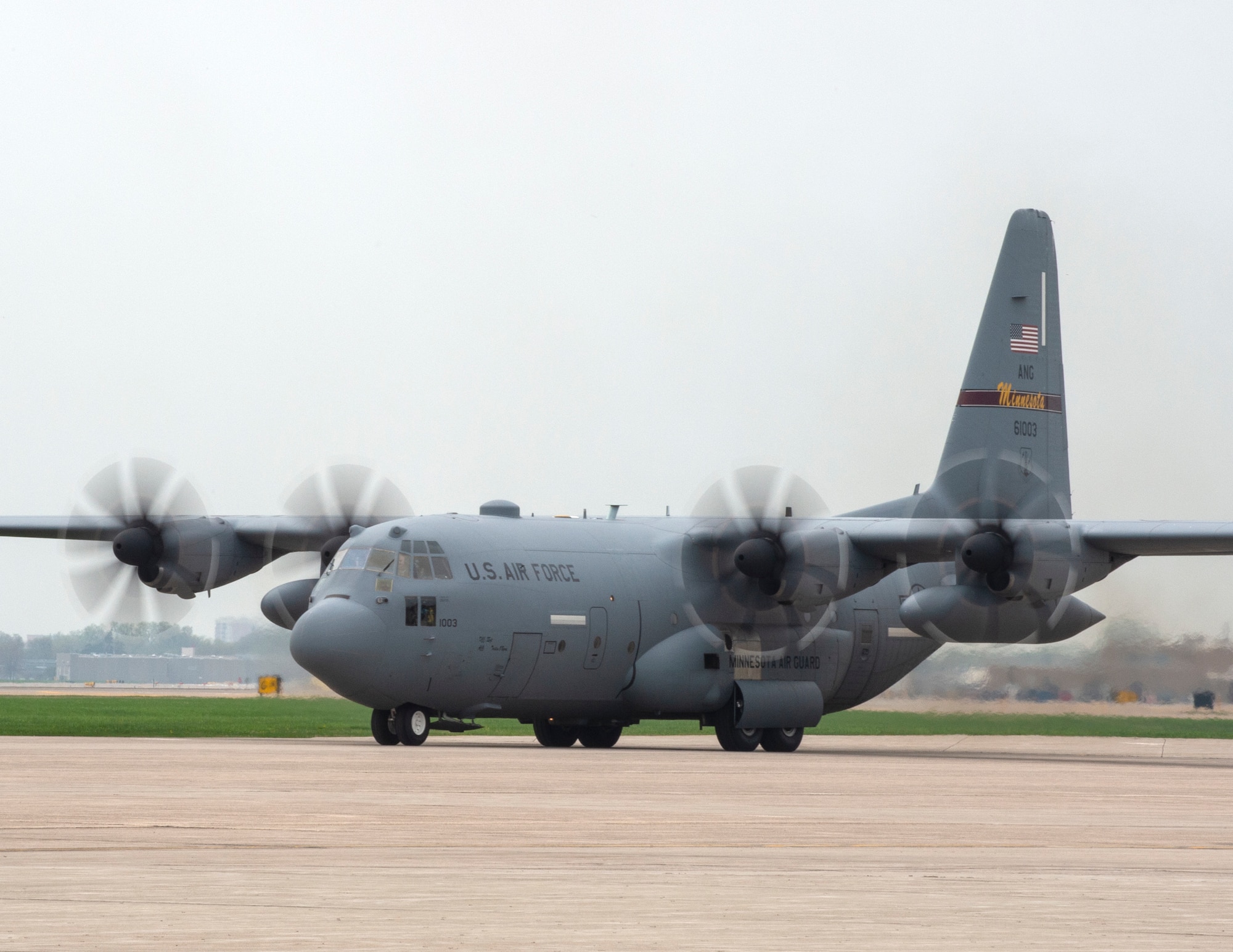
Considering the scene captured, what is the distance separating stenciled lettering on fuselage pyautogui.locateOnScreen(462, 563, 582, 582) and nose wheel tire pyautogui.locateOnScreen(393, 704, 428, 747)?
2479 mm

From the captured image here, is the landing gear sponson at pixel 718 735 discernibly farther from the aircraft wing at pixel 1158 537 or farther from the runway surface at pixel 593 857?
the runway surface at pixel 593 857

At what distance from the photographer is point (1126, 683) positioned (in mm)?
37406

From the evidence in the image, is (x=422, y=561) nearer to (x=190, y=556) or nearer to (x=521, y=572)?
(x=521, y=572)

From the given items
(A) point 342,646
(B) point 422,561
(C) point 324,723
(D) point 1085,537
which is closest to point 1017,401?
(D) point 1085,537

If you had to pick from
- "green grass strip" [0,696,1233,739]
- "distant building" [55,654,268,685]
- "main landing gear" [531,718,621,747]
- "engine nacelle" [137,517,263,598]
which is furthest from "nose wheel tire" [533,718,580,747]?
"distant building" [55,654,268,685]

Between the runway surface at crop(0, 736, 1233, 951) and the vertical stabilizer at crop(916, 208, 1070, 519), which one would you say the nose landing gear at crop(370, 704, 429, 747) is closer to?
the runway surface at crop(0, 736, 1233, 951)

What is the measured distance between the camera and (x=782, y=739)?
34844 mm

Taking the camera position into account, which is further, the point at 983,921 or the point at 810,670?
the point at 810,670

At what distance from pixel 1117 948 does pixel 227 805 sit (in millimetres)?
10101

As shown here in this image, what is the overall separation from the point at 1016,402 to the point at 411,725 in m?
14.9

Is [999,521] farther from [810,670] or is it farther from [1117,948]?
[1117,948]

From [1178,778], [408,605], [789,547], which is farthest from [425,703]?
[1178,778]

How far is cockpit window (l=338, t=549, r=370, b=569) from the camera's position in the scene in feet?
98.9

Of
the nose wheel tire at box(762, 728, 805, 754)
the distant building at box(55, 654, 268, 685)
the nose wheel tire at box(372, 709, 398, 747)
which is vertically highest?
the nose wheel tire at box(372, 709, 398, 747)
